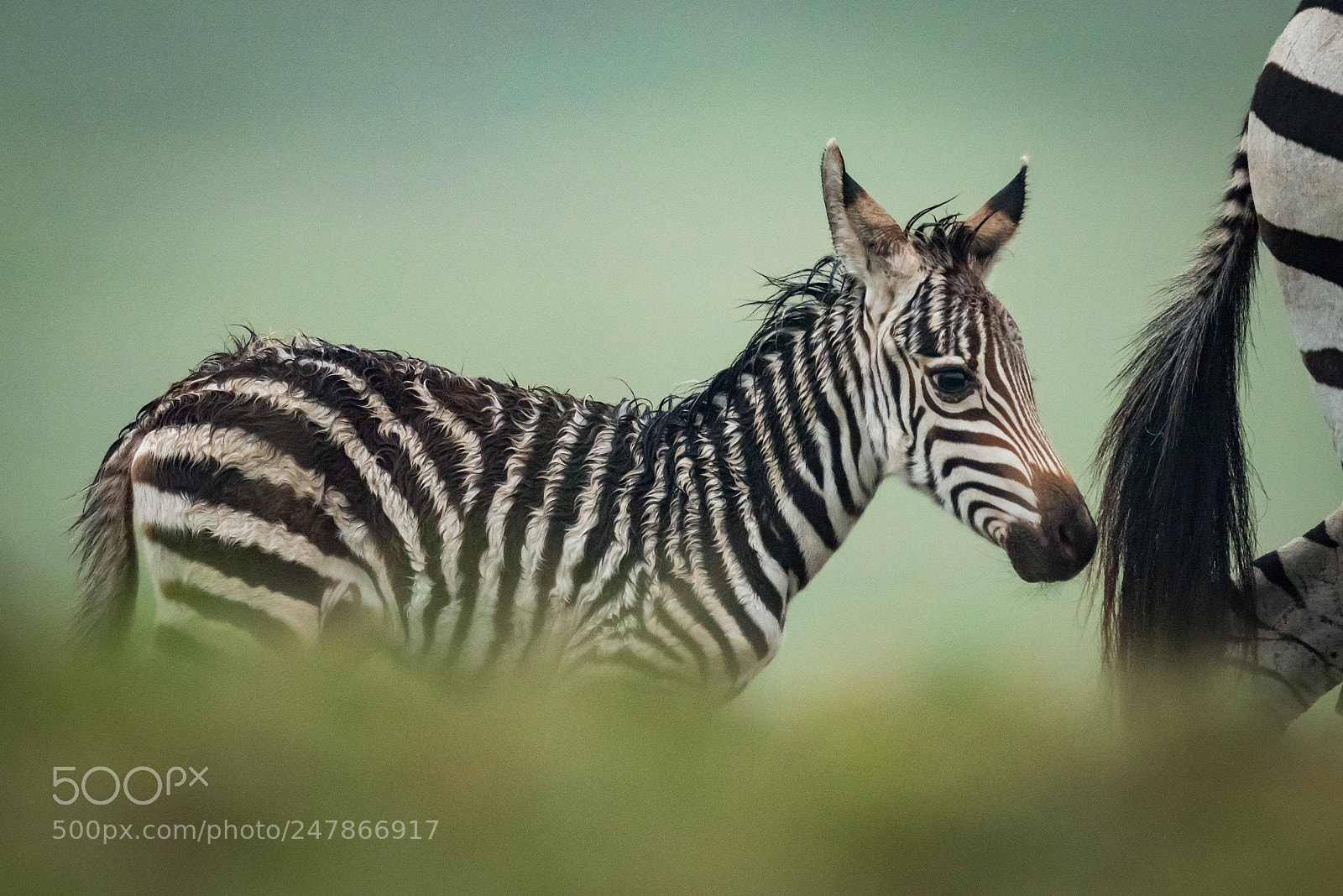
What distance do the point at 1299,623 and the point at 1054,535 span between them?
1043mm

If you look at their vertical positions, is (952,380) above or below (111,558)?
above

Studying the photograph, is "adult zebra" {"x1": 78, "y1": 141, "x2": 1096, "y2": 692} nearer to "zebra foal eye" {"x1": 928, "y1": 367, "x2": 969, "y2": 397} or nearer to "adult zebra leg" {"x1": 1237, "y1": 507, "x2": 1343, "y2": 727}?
"zebra foal eye" {"x1": 928, "y1": 367, "x2": 969, "y2": 397}

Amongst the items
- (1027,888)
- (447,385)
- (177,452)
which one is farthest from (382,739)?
(447,385)

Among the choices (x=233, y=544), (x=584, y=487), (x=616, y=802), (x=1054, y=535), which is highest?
(x=584, y=487)

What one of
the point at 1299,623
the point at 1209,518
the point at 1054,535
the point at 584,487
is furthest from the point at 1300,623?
the point at 584,487

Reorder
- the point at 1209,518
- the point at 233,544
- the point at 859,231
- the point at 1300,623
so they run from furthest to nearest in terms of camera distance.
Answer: the point at 1300,623 → the point at 1209,518 → the point at 859,231 → the point at 233,544

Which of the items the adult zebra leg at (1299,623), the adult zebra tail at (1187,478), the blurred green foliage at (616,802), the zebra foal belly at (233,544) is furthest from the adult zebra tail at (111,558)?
the adult zebra leg at (1299,623)

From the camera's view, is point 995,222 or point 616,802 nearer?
point 616,802

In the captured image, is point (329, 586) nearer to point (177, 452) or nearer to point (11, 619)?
point (177, 452)

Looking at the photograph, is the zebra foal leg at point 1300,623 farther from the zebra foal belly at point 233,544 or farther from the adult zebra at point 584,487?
the zebra foal belly at point 233,544

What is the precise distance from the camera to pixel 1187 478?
134 inches

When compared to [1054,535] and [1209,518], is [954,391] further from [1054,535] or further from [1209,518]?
[1209,518]

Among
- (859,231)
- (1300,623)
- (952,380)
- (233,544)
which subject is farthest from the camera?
(1300,623)

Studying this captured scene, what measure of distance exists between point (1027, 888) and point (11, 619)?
140cm
